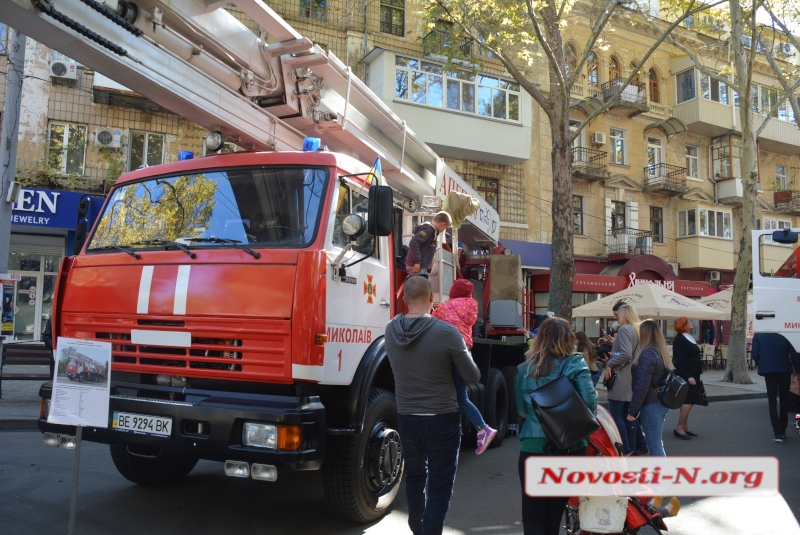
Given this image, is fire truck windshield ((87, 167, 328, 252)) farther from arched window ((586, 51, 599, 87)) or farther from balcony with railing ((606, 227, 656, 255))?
arched window ((586, 51, 599, 87))

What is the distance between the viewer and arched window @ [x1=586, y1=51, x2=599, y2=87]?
82.5ft

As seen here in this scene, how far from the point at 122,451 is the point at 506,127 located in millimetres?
18468

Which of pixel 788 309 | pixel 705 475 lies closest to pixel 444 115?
pixel 788 309

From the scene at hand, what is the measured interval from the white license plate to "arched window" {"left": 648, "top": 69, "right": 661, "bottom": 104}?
27.5 m

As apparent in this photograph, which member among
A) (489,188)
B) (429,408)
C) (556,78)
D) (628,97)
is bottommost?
(429,408)

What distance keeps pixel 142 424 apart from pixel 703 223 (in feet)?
89.7

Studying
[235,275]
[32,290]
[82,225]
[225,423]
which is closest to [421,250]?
[235,275]

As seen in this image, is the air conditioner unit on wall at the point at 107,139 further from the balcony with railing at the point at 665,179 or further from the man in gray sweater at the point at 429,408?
the balcony with railing at the point at 665,179

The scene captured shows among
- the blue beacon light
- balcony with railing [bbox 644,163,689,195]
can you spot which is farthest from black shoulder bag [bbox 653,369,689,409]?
balcony with railing [bbox 644,163,689,195]

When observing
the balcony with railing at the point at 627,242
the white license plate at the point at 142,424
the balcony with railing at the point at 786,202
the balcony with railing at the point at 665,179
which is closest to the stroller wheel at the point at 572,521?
the white license plate at the point at 142,424

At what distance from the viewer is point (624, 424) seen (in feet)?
23.1

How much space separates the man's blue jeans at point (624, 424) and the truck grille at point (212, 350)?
4.25 metres

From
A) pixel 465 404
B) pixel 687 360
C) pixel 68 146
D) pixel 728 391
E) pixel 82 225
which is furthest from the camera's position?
pixel 68 146

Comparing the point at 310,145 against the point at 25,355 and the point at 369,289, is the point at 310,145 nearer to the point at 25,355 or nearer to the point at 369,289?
the point at 369,289
